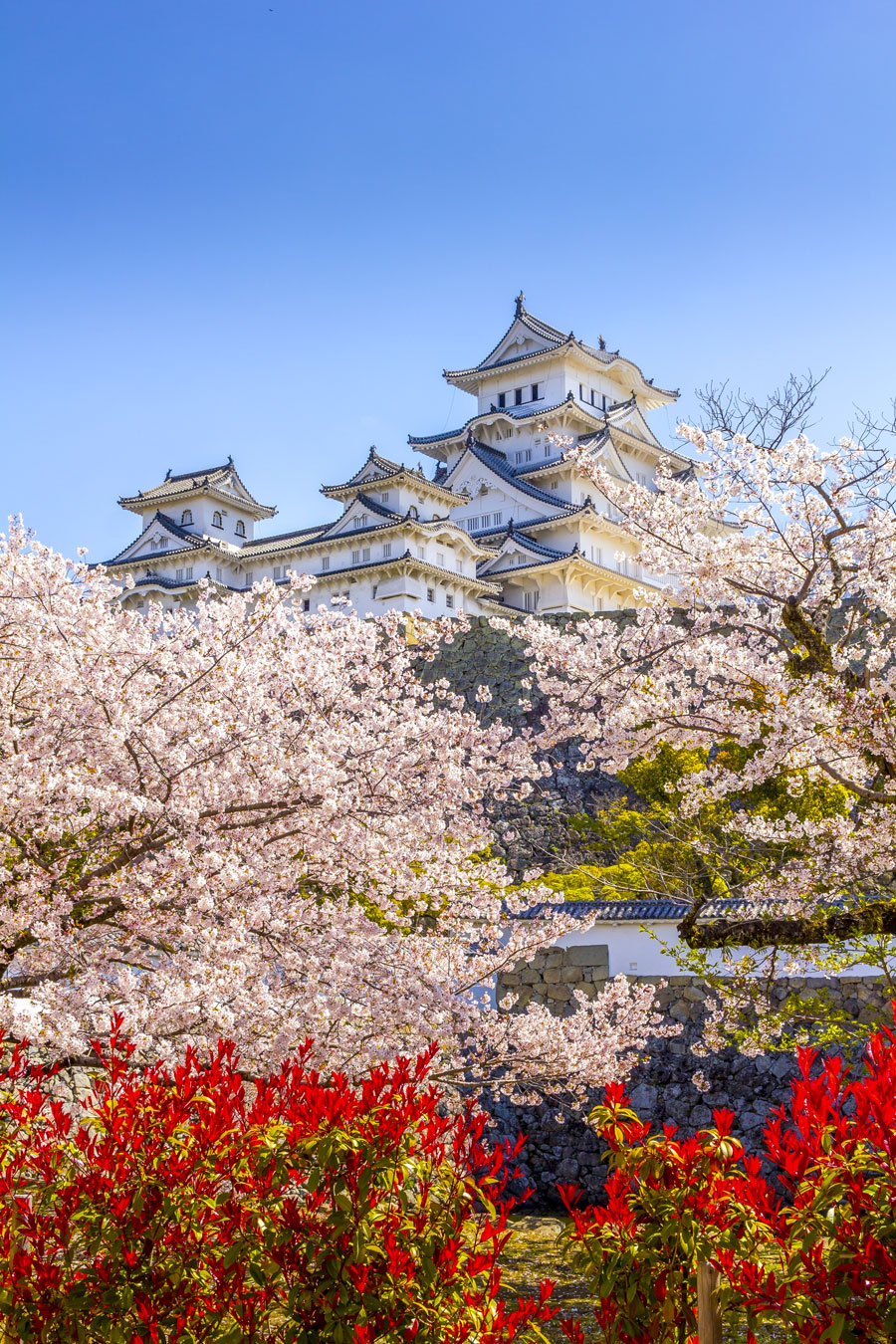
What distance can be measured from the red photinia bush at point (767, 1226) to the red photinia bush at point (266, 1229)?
0.98 feet

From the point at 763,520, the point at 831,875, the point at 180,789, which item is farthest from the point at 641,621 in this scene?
the point at 180,789

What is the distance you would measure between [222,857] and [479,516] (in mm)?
31200

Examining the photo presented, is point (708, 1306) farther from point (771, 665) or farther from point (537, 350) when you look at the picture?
point (537, 350)

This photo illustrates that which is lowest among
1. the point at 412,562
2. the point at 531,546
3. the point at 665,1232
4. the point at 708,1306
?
the point at 708,1306

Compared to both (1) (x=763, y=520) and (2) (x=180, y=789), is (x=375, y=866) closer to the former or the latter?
(2) (x=180, y=789)

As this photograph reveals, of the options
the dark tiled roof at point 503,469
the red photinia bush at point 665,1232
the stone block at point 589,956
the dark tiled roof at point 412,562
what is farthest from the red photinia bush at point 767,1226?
the dark tiled roof at point 503,469

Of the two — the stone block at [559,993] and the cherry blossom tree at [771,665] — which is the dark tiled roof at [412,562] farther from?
the cherry blossom tree at [771,665]

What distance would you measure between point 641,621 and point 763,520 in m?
1.27

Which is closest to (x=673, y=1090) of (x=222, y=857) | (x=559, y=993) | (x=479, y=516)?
(x=559, y=993)

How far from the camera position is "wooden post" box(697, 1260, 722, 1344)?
3.02 metres

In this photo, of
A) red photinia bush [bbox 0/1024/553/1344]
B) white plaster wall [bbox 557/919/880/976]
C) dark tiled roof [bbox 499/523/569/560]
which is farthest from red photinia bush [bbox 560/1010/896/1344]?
dark tiled roof [bbox 499/523/569/560]

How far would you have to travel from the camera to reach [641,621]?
8.06 metres

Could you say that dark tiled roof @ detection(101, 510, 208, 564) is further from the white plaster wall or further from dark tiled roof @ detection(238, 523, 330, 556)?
the white plaster wall

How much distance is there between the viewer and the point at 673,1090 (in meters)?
12.3
